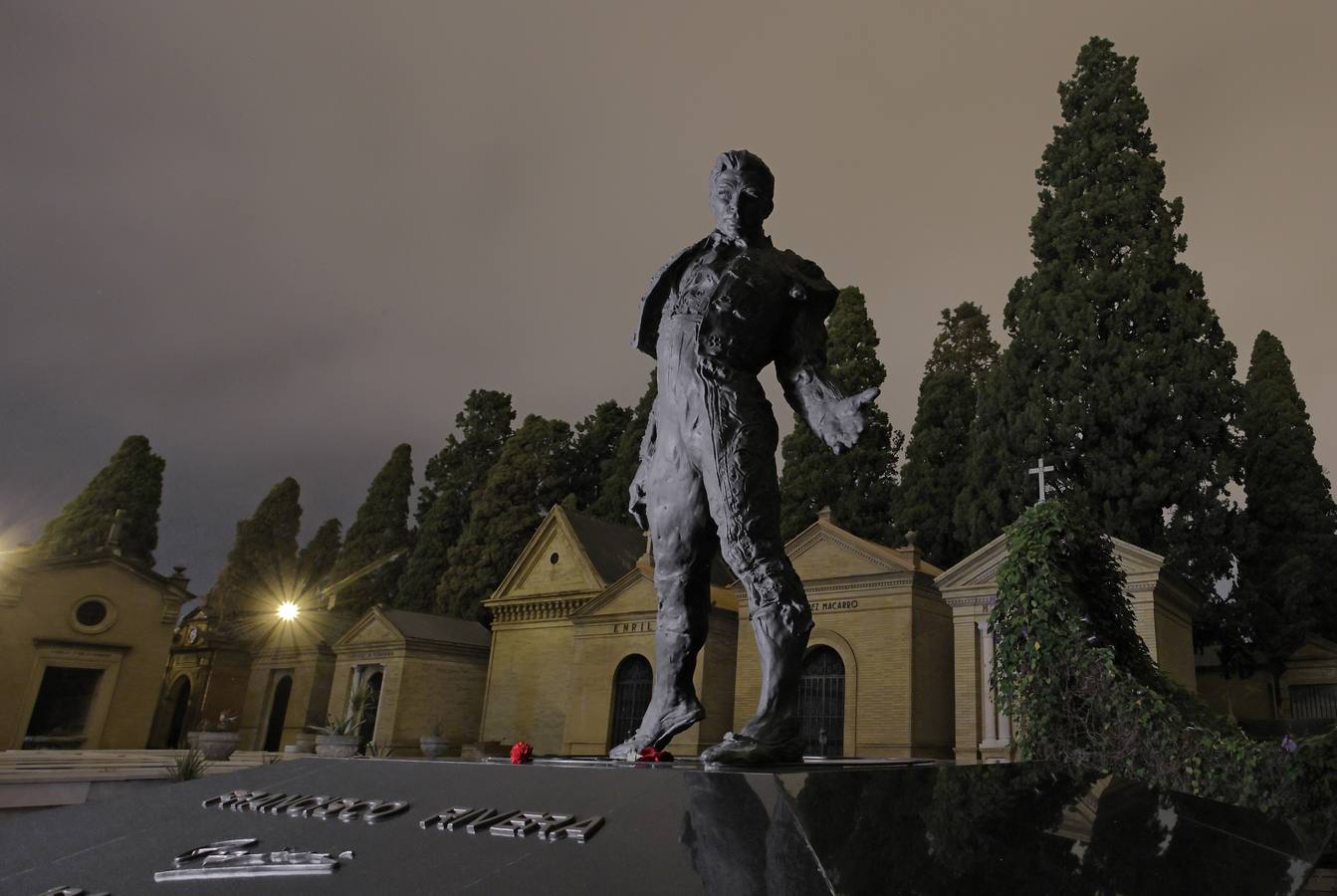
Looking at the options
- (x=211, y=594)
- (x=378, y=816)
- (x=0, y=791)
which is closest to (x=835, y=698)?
(x=0, y=791)

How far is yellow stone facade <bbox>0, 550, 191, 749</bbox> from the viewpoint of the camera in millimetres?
25359

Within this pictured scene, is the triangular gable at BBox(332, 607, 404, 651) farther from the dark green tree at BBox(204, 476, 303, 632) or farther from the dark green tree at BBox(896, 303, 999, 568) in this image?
the dark green tree at BBox(896, 303, 999, 568)

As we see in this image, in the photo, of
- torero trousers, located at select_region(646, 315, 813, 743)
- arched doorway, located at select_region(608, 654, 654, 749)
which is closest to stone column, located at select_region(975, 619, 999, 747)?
arched doorway, located at select_region(608, 654, 654, 749)

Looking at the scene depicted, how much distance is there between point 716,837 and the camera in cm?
254

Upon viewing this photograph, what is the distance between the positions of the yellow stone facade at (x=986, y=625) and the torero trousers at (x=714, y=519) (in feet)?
42.9

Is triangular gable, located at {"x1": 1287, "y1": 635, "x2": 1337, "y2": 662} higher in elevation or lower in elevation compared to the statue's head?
higher

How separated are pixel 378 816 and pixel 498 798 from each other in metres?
0.42

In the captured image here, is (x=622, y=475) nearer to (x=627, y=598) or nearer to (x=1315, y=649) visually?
(x=627, y=598)

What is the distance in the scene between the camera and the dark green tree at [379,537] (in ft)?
128

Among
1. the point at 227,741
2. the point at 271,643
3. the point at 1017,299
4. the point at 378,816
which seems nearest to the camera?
the point at 378,816

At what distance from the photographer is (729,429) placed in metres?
4.13

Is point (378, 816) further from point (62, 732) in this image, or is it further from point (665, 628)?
point (62, 732)

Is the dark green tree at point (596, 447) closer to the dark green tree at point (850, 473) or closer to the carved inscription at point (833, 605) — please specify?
the dark green tree at point (850, 473)

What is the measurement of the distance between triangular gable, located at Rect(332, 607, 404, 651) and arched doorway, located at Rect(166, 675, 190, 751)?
12344mm
